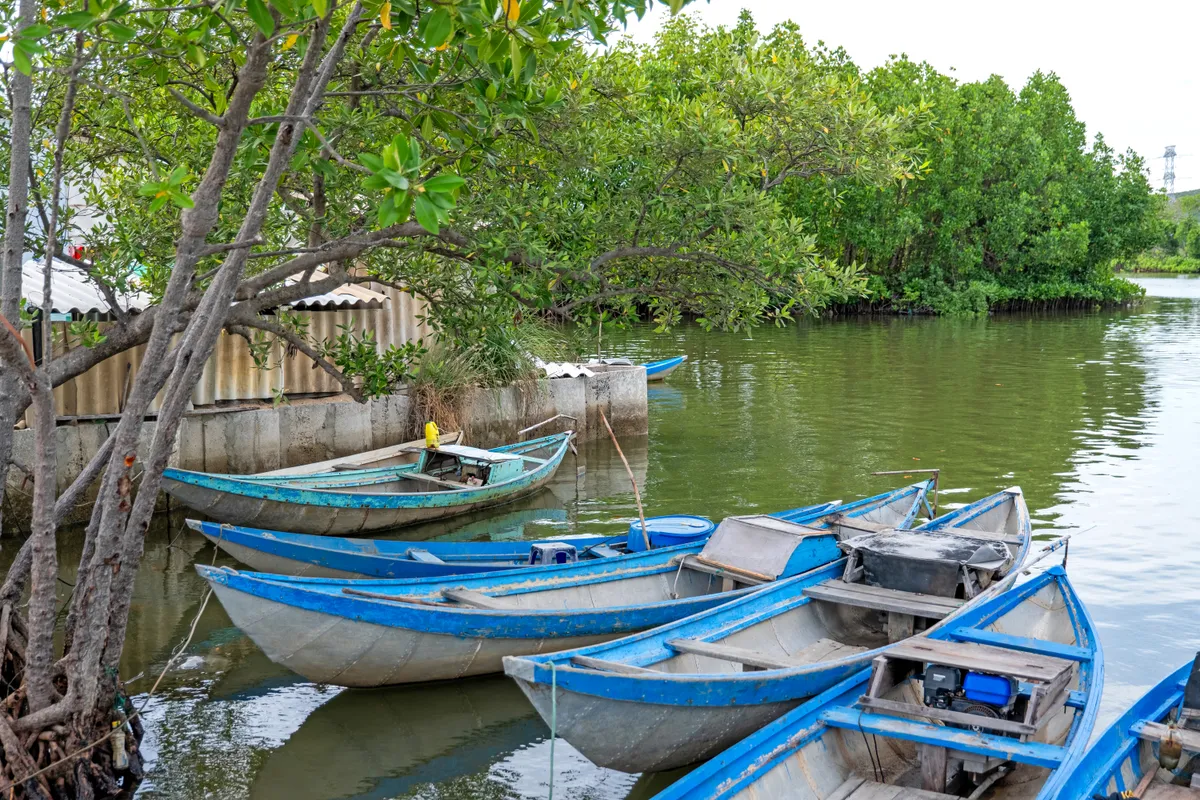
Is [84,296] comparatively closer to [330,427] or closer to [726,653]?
[330,427]

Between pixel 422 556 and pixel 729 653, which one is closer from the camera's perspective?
pixel 729 653

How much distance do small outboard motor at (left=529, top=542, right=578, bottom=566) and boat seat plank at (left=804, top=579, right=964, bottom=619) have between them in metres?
2.36

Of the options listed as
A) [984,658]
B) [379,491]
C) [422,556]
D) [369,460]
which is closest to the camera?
[984,658]

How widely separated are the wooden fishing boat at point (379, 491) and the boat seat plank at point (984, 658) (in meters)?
7.28

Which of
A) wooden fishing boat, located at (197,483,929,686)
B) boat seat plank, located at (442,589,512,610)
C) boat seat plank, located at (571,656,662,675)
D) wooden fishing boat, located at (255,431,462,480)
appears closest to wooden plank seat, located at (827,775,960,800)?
boat seat plank, located at (571,656,662,675)

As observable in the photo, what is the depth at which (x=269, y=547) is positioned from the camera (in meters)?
10.2

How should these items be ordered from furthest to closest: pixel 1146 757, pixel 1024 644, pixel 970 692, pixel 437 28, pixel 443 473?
pixel 443 473, pixel 1024 644, pixel 970 692, pixel 1146 757, pixel 437 28

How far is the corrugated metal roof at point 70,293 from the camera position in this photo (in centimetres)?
1173

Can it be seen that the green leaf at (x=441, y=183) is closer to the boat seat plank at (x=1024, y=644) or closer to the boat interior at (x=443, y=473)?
the boat seat plank at (x=1024, y=644)

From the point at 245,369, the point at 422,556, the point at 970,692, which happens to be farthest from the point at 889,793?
the point at 245,369

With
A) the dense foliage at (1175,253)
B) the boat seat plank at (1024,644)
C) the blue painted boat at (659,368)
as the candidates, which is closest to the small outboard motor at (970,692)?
the boat seat plank at (1024,644)

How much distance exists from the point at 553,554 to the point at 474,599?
1.64m

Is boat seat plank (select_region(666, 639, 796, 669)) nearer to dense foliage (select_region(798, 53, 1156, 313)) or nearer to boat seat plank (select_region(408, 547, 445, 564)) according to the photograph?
boat seat plank (select_region(408, 547, 445, 564))

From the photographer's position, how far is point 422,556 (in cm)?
1029
